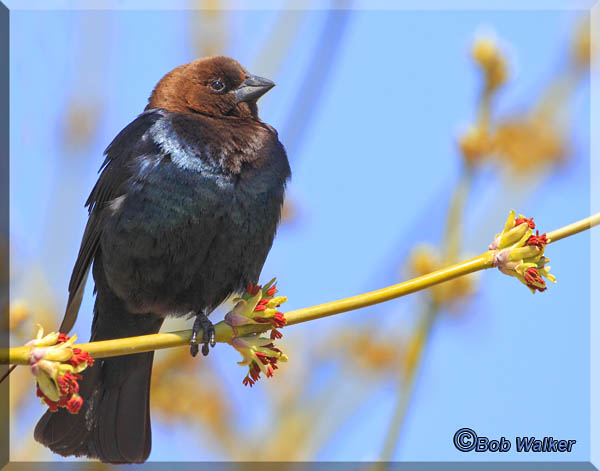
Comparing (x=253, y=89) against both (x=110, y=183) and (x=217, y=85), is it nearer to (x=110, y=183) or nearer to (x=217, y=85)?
(x=217, y=85)

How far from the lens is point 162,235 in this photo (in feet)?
10.4

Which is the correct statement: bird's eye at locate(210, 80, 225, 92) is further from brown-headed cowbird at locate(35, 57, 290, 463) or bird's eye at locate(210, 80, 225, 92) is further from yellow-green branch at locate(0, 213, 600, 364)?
yellow-green branch at locate(0, 213, 600, 364)

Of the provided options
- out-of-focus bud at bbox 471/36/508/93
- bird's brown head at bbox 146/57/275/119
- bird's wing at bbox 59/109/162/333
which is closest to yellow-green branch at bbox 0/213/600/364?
out-of-focus bud at bbox 471/36/508/93

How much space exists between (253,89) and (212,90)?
22 centimetres

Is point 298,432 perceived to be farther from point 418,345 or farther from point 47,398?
point 47,398

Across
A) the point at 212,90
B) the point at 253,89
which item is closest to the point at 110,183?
the point at 212,90

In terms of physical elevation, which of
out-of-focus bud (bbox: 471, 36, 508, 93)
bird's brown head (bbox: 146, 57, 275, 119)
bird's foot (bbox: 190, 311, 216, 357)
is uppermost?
out-of-focus bud (bbox: 471, 36, 508, 93)

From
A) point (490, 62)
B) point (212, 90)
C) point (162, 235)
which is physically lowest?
point (162, 235)

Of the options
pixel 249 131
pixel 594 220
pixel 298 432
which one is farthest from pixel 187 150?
pixel 594 220

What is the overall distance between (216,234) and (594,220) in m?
1.70

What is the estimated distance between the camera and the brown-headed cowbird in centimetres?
316

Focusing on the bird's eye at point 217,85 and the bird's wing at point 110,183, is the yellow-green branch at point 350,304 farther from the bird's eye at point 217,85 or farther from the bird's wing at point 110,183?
the bird's eye at point 217,85

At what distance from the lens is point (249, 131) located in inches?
136

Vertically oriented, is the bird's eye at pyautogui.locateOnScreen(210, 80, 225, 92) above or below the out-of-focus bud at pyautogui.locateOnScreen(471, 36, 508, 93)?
below
